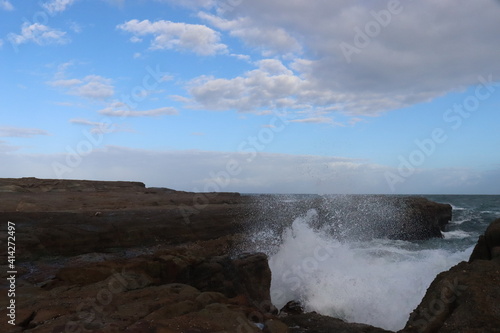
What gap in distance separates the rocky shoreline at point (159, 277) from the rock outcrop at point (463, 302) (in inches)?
0.5

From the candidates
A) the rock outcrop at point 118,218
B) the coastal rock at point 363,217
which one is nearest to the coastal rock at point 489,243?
the rock outcrop at point 118,218

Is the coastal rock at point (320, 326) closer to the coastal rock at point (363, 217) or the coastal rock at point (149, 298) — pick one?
the coastal rock at point (149, 298)

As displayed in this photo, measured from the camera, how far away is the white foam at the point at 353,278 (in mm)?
8984

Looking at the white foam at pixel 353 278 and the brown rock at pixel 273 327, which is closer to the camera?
the brown rock at pixel 273 327

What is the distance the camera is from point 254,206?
16984 millimetres

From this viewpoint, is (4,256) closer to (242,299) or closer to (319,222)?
(242,299)

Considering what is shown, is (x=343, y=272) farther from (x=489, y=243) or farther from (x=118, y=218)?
(x=118, y=218)

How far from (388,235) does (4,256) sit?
62.3 feet

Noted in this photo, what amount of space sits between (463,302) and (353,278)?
19.5 ft

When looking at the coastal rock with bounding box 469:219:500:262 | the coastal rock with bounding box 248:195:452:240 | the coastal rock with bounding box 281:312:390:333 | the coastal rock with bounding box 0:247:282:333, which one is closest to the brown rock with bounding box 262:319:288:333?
the coastal rock with bounding box 0:247:282:333

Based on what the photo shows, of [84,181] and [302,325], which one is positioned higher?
[84,181]

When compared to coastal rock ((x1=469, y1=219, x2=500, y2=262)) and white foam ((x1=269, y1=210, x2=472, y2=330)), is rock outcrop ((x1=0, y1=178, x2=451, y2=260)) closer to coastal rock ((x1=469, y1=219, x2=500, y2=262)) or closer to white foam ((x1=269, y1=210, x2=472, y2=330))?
white foam ((x1=269, y1=210, x2=472, y2=330))

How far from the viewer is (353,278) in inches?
413

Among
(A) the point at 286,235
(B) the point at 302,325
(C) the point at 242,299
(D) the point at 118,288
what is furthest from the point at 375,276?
(D) the point at 118,288
